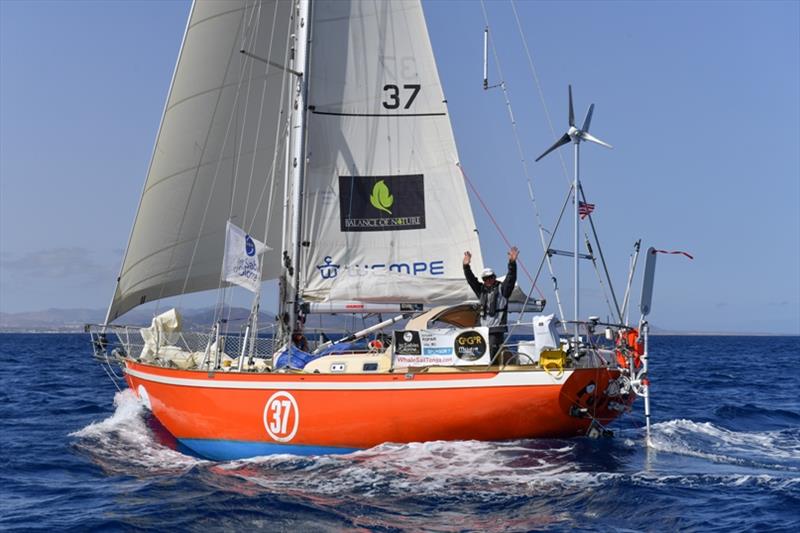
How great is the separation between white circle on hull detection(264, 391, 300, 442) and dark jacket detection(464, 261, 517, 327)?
10.9 ft

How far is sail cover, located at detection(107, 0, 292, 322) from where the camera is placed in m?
16.6

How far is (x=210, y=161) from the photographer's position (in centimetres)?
1688

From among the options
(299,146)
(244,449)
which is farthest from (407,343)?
(299,146)

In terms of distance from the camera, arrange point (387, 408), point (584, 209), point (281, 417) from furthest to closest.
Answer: point (584, 209)
point (281, 417)
point (387, 408)

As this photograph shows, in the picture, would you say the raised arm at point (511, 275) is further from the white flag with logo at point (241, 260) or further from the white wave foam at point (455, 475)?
the white flag with logo at point (241, 260)

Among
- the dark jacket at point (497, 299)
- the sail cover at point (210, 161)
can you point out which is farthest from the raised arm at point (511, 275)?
the sail cover at point (210, 161)

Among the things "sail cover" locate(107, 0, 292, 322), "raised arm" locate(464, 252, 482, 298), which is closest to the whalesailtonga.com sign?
"raised arm" locate(464, 252, 482, 298)

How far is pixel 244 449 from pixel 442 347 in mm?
3579

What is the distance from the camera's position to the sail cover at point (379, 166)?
1547 cm

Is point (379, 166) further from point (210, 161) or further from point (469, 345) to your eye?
point (469, 345)

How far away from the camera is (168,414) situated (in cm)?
1491

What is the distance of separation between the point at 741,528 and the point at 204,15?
43.8 ft

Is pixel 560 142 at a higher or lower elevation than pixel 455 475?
higher

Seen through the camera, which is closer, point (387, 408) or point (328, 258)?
point (387, 408)
